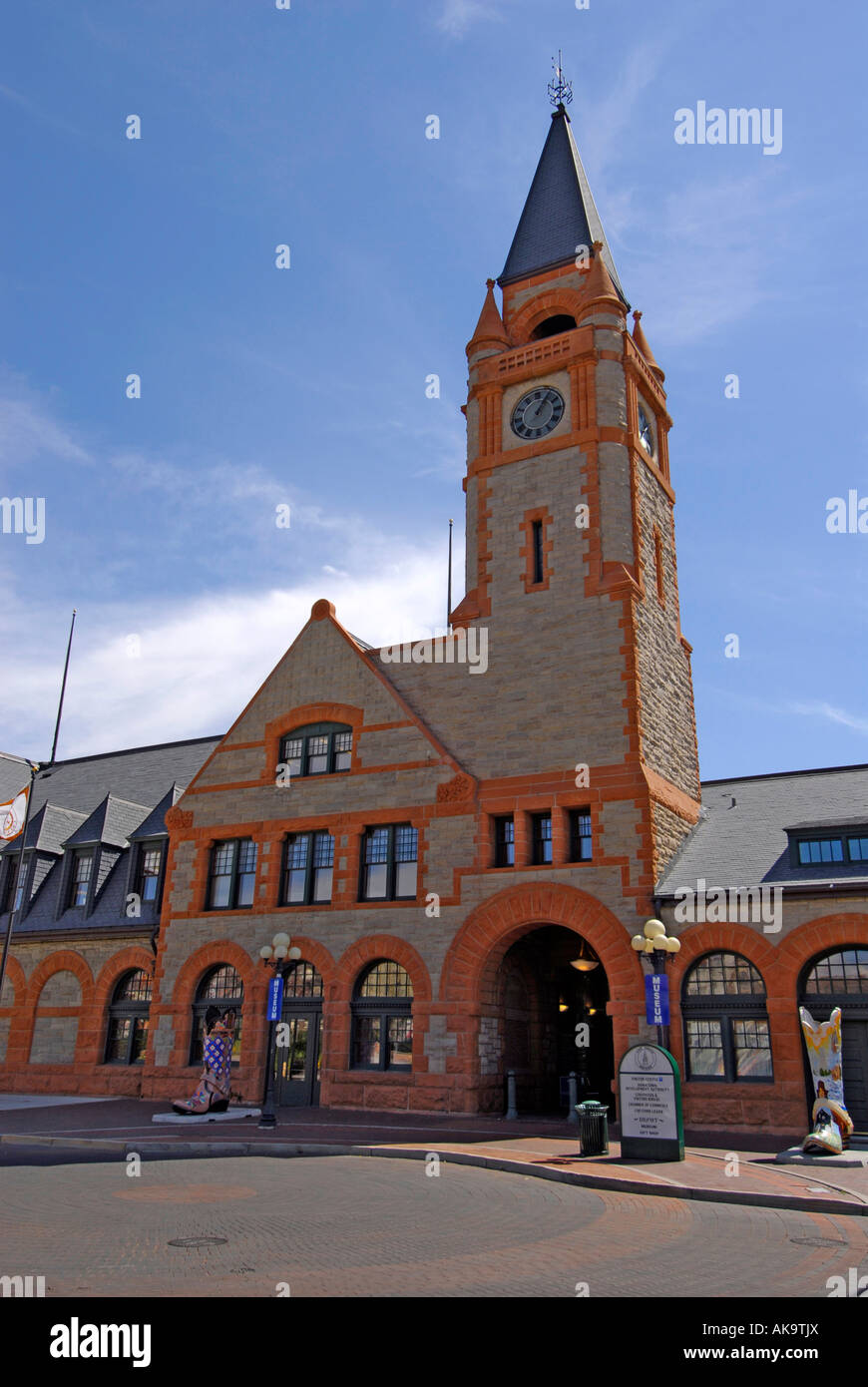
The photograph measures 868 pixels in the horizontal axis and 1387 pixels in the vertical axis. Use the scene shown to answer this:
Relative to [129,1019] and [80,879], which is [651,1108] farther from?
[80,879]

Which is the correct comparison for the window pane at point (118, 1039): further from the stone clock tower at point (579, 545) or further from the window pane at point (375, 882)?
the stone clock tower at point (579, 545)

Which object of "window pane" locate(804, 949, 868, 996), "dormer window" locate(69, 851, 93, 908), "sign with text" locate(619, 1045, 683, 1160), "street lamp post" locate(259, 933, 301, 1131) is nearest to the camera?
"sign with text" locate(619, 1045, 683, 1160)

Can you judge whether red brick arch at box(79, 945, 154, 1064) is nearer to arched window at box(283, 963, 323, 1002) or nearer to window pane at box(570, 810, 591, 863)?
arched window at box(283, 963, 323, 1002)

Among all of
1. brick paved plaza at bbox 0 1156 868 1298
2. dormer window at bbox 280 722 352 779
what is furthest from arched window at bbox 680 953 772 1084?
dormer window at bbox 280 722 352 779

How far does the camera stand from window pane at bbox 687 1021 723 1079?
72.4 ft

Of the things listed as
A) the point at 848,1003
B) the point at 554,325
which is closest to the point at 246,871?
the point at 848,1003

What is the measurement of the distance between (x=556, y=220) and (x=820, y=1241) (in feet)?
108

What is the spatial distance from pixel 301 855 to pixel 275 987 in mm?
6964

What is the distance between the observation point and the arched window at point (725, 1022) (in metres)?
21.8

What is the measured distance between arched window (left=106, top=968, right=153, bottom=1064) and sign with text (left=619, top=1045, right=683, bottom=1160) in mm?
18725

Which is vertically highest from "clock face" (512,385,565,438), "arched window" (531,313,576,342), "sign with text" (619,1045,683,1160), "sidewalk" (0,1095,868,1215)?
"arched window" (531,313,576,342)

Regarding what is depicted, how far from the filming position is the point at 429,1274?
856cm
